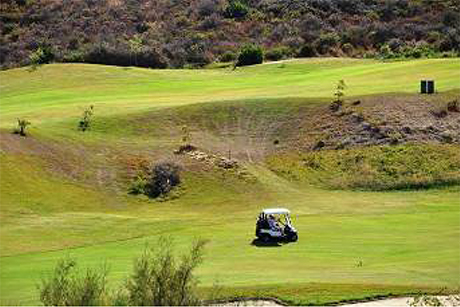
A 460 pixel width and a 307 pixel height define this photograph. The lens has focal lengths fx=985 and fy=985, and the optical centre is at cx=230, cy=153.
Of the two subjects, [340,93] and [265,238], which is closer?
[265,238]

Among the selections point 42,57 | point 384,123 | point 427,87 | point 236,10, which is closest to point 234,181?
point 384,123

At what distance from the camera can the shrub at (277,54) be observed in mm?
107812

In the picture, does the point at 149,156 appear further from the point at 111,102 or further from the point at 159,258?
the point at 159,258

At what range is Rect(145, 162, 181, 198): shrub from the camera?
194 feet

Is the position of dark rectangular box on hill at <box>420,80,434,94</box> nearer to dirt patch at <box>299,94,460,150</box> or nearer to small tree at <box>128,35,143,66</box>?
dirt patch at <box>299,94,460,150</box>

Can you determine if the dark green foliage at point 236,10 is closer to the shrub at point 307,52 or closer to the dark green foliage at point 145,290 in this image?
the shrub at point 307,52

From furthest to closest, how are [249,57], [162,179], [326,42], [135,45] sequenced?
[135,45]
[326,42]
[249,57]
[162,179]

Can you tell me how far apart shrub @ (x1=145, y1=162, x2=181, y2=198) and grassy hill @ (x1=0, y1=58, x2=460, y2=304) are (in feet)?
3.18

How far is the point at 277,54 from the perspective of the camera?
10844 cm

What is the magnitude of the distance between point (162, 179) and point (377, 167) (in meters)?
13.8

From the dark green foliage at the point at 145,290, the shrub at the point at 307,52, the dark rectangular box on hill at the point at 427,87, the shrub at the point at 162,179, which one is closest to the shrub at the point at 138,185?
the shrub at the point at 162,179

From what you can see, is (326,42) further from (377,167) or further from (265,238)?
(265,238)

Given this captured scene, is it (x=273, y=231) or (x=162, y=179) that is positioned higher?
(x=273, y=231)

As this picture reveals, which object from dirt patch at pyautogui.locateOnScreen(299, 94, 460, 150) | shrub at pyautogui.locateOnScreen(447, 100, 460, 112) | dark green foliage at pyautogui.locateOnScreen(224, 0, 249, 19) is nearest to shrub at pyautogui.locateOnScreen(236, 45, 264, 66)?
dark green foliage at pyautogui.locateOnScreen(224, 0, 249, 19)
